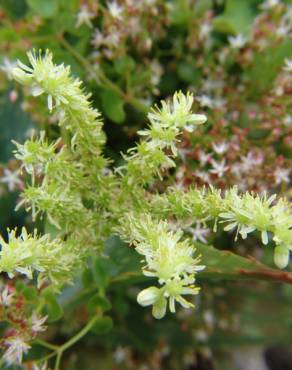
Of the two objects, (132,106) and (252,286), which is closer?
(132,106)

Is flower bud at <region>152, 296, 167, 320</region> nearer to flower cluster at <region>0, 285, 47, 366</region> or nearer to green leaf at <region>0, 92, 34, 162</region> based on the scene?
flower cluster at <region>0, 285, 47, 366</region>

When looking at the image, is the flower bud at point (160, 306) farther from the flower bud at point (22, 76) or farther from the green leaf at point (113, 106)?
the green leaf at point (113, 106)

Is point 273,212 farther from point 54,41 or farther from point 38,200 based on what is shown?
point 54,41

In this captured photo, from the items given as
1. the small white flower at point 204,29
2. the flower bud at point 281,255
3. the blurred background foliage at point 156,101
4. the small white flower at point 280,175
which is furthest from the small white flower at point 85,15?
the flower bud at point 281,255

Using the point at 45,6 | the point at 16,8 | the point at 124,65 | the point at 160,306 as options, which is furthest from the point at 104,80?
the point at 160,306

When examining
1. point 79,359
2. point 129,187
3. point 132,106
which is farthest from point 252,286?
point 129,187

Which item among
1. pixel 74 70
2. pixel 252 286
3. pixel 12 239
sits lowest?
pixel 12 239
